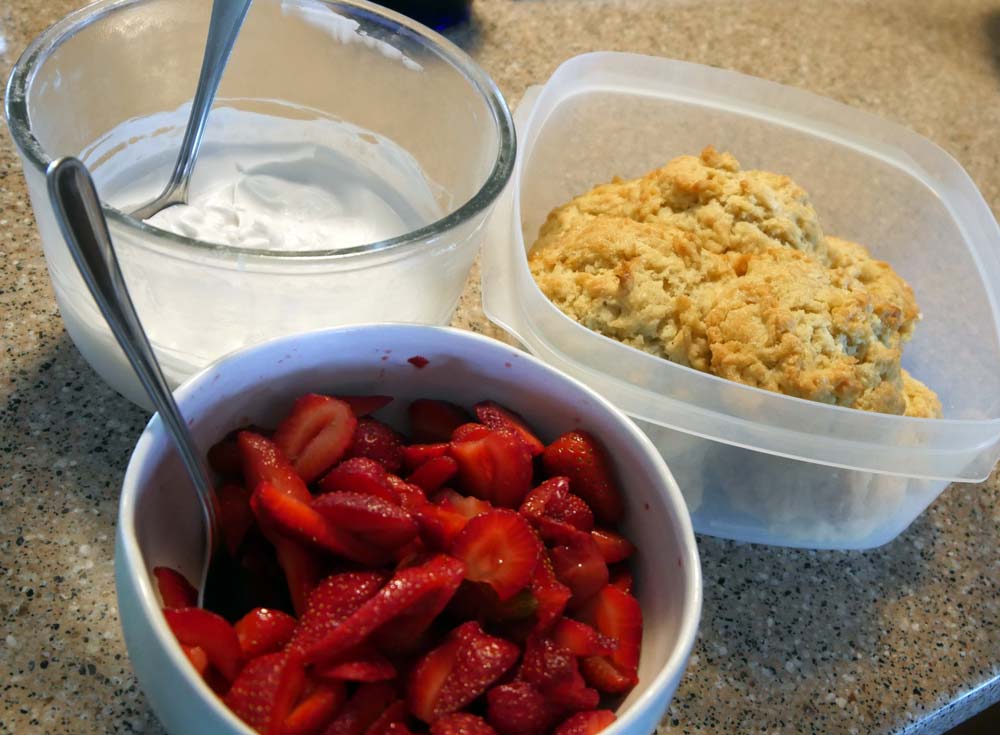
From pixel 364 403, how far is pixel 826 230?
0.68m

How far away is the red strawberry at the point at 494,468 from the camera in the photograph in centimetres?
67

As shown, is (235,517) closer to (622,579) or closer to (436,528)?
(436,528)

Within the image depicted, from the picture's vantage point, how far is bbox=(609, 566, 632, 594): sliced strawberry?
0.67m

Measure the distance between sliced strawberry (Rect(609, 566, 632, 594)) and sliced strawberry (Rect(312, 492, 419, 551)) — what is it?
15 cm

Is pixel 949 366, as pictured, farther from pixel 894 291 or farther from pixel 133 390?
pixel 133 390

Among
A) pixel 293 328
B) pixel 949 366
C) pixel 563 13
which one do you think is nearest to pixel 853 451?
pixel 949 366

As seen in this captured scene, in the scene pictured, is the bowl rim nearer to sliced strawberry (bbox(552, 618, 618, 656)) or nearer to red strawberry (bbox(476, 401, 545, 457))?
red strawberry (bbox(476, 401, 545, 457))

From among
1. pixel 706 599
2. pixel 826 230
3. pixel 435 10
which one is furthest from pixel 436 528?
pixel 435 10

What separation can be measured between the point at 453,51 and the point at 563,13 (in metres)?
0.59

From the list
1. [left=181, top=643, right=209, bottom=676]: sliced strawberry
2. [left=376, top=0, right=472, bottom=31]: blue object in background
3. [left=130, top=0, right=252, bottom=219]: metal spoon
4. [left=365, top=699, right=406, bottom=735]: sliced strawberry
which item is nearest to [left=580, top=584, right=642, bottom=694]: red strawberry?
[left=365, top=699, right=406, bottom=735]: sliced strawberry

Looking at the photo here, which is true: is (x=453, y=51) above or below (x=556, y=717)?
above

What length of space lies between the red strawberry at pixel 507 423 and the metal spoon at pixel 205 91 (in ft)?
1.20

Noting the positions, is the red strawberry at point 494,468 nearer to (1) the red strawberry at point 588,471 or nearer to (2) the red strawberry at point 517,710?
(1) the red strawberry at point 588,471

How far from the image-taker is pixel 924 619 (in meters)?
0.85
